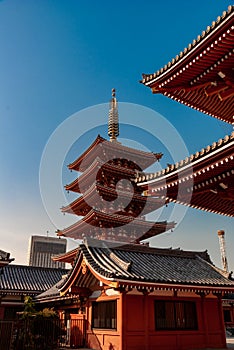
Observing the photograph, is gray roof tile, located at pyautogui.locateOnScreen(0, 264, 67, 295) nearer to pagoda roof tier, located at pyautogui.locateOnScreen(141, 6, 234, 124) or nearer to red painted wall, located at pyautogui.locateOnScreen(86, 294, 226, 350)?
red painted wall, located at pyautogui.locateOnScreen(86, 294, 226, 350)

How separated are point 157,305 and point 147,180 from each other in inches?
329

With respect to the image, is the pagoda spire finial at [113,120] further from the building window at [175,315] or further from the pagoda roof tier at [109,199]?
the building window at [175,315]

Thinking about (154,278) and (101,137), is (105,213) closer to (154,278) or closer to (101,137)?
(101,137)

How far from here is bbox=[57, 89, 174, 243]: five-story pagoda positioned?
84.8 feet

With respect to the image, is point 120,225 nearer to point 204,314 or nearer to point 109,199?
point 109,199

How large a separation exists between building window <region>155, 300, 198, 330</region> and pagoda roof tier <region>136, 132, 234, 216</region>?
23.2 ft

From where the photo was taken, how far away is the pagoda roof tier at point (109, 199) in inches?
996

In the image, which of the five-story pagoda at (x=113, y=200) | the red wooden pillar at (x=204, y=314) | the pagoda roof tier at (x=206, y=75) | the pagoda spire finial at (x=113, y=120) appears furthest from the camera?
the pagoda spire finial at (x=113, y=120)

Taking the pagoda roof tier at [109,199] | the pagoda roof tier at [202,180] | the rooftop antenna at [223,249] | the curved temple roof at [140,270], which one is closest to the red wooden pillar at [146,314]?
the curved temple roof at [140,270]

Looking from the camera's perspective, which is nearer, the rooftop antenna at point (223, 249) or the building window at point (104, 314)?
the building window at point (104, 314)

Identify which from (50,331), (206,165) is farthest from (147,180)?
(50,331)

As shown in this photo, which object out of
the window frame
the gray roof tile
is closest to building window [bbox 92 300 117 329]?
the window frame

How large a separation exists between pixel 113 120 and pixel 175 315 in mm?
20731

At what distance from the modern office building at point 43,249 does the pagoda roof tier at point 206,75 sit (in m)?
112
